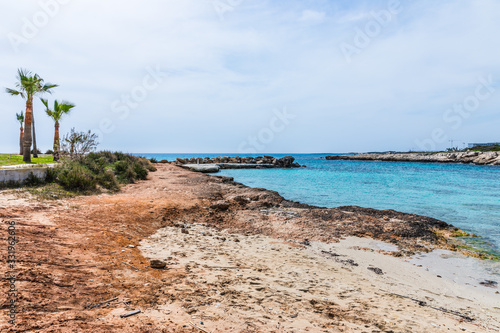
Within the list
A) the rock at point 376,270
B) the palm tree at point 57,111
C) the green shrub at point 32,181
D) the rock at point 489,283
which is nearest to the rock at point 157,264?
the rock at point 376,270

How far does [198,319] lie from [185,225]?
6.13 meters

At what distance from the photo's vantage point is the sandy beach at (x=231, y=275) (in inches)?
135

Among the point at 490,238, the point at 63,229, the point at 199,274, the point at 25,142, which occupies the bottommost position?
the point at 490,238

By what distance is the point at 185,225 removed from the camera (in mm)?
9297

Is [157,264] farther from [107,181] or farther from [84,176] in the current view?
[107,181]

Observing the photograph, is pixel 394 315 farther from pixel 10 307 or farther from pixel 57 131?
pixel 57 131

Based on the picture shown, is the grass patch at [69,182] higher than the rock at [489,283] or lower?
higher

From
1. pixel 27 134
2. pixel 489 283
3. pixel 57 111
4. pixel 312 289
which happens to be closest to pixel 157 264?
pixel 312 289

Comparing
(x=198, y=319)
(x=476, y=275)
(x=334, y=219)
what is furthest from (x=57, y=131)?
(x=476, y=275)

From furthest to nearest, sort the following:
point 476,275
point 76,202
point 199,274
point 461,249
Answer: point 76,202, point 461,249, point 476,275, point 199,274

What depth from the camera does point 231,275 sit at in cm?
507

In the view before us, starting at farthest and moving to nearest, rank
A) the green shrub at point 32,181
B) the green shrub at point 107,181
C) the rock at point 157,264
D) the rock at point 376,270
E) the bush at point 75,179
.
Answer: the green shrub at point 107,181 → the bush at point 75,179 → the green shrub at point 32,181 → the rock at point 376,270 → the rock at point 157,264

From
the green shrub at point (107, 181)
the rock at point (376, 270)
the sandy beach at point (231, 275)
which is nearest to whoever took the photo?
the sandy beach at point (231, 275)

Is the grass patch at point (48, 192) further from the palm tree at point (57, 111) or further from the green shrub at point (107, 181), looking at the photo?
the palm tree at point (57, 111)
